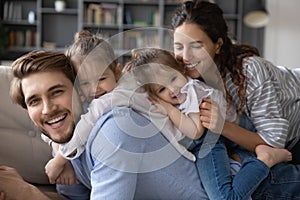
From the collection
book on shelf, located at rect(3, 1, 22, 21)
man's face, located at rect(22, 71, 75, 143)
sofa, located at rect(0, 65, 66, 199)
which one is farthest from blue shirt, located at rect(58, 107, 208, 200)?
book on shelf, located at rect(3, 1, 22, 21)

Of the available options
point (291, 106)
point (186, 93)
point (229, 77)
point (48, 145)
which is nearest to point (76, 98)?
point (186, 93)

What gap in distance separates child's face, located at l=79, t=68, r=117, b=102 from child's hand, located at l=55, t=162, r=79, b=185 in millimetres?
290

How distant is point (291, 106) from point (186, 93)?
57 centimetres

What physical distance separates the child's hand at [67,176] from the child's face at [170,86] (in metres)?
0.38

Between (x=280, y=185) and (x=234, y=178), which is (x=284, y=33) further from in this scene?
(x=234, y=178)

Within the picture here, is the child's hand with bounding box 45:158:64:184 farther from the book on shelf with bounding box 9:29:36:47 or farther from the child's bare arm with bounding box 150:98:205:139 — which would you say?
the book on shelf with bounding box 9:29:36:47

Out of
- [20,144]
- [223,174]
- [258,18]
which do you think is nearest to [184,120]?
[223,174]

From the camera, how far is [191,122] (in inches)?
54.9

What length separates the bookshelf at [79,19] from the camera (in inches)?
233

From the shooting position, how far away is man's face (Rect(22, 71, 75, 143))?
1.36 metres

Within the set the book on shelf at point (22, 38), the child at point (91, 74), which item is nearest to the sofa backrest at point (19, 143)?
the child at point (91, 74)

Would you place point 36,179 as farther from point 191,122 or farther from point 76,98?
point 191,122

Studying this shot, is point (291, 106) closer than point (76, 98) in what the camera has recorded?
No

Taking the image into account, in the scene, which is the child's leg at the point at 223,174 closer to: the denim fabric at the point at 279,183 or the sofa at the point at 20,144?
the denim fabric at the point at 279,183
